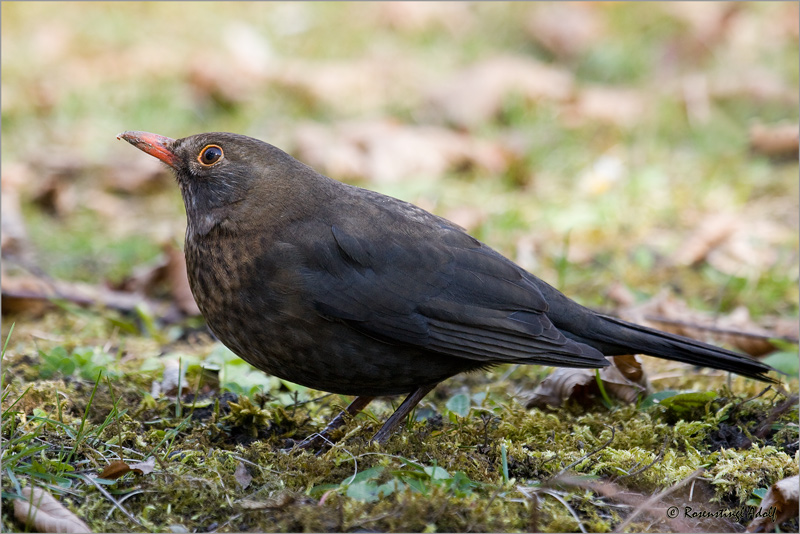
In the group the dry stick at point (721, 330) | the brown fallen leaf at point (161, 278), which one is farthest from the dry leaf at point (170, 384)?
the dry stick at point (721, 330)

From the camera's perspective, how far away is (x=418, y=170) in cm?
748

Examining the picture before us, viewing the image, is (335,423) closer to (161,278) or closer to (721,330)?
(721,330)

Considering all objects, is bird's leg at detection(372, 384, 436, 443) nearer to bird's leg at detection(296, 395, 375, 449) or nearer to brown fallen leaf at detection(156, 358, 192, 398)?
bird's leg at detection(296, 395, 375, 449)

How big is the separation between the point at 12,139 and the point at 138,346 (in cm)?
448

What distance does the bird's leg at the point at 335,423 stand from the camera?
3.48m

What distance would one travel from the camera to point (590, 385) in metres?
3.96

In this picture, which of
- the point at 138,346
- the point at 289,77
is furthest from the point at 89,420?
the point at 289,77

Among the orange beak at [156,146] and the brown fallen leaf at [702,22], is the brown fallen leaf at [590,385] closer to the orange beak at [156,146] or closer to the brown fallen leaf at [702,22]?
the orange beak at [156,146]

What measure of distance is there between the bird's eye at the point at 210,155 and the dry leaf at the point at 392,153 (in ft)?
11.2

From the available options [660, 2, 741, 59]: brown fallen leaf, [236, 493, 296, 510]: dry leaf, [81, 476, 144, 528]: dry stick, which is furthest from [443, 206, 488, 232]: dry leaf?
[660, 2, 741, 59]: brown fallen leaf

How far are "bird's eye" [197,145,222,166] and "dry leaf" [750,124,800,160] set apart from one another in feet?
17.7

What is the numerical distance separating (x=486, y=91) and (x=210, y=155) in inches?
205

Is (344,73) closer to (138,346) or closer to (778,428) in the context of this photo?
(138,346)

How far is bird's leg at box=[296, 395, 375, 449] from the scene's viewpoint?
348 centimetres
